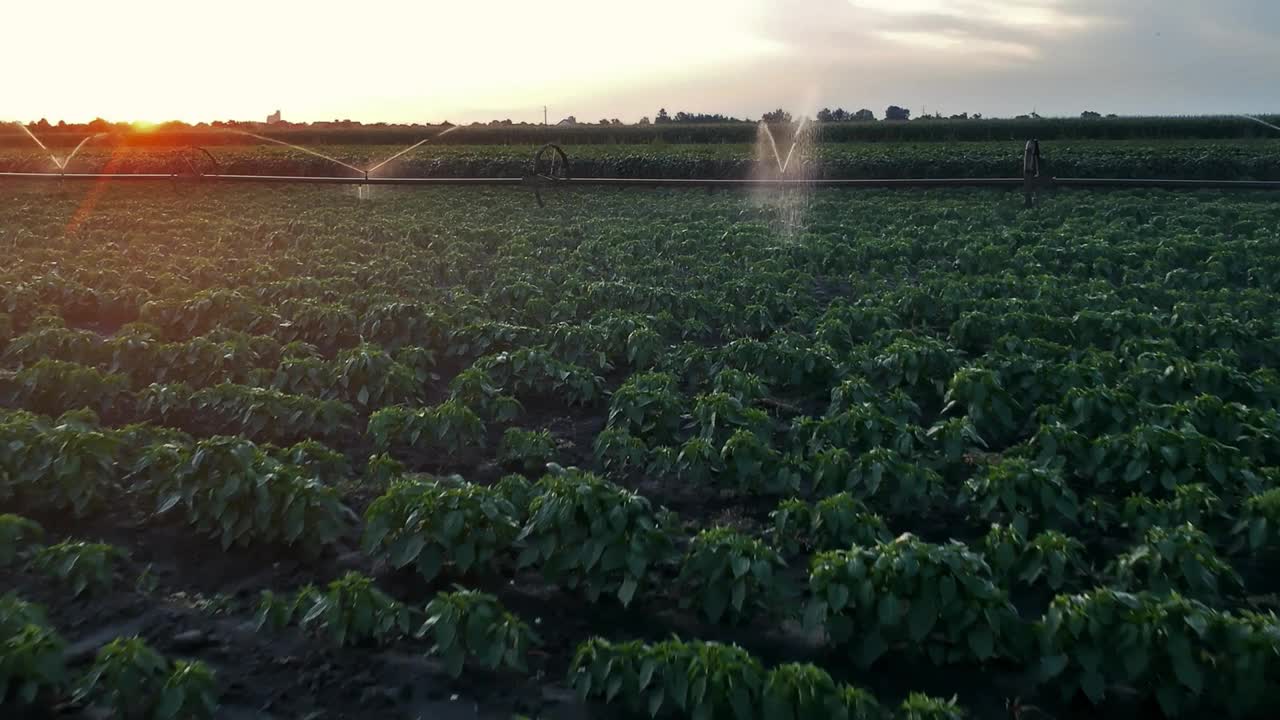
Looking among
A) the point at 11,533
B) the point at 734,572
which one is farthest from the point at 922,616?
the point at 11,533

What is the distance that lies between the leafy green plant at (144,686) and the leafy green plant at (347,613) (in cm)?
56

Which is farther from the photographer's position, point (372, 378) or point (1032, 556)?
point (372, 378)

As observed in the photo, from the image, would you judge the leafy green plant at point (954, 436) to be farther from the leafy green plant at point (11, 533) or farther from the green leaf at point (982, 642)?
the leafy green plant at point (11, 533)

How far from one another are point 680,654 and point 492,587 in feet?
5.18

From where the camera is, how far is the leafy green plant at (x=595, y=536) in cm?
457

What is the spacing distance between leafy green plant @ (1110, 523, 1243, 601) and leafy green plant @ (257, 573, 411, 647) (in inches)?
124

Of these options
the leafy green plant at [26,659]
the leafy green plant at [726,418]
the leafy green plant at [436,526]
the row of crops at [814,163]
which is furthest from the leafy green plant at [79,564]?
the row of crops at [814,163]

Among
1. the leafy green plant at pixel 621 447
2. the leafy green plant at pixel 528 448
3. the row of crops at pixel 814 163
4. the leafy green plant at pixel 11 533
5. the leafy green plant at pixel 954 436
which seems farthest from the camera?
the row of crops at pixel 814 163

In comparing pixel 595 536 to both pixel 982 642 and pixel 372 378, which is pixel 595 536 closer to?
pixel 982 642

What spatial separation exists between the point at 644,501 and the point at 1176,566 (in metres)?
2.33

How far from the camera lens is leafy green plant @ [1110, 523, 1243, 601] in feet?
14.0

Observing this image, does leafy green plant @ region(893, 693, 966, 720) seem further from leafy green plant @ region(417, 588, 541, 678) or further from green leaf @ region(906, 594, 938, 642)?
leafy green plant @ region(417, 588, 541, 678)

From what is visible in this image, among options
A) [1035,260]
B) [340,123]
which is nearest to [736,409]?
[1035,260]

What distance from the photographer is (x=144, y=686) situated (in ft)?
12.2
